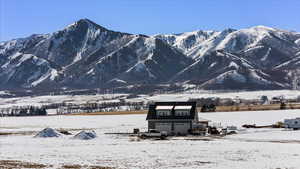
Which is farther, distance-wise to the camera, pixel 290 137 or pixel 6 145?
pixel 290 137

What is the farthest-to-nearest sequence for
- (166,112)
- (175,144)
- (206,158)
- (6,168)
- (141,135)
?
1. (166,112)
2. (141,135)
3. (175,144)
4. (206,158)
5. (6,168)

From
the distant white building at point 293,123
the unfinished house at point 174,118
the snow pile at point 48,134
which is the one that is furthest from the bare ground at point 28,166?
the distant white building at point 293,123

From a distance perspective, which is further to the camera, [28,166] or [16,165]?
[16,165]

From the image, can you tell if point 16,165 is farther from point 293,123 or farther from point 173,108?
point 293,123

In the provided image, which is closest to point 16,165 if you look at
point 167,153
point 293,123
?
point 167,153

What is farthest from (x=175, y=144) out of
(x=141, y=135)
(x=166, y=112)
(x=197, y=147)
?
(x=166, y=112)

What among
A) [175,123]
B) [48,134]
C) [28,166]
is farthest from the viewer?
[175,123]

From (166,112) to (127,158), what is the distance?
46782 mm

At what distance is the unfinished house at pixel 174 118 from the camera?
331 ft

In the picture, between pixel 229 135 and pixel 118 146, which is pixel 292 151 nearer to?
pixel 118 146

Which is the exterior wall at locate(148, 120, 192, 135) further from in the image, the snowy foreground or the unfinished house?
the snowy foreground

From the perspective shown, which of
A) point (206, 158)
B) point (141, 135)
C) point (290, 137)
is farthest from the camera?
point (141, 135)

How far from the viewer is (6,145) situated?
76000 millimetres

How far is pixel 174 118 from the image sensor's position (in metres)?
102
